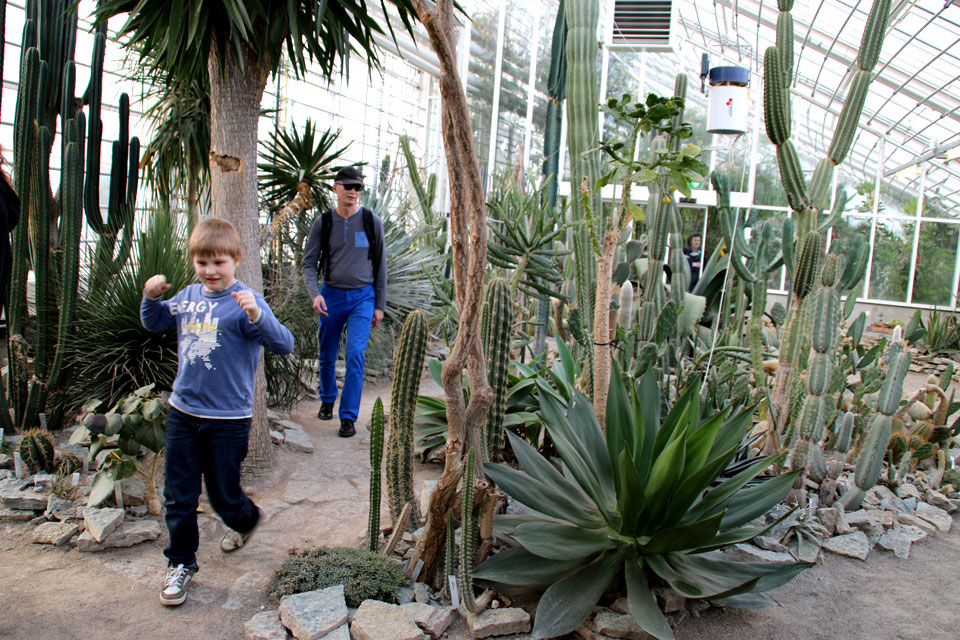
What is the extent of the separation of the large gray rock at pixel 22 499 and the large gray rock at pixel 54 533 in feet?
0.66

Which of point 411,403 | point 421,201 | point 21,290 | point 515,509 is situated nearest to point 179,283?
point 21,290

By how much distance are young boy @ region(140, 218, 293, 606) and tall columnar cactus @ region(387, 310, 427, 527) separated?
1.34 ft

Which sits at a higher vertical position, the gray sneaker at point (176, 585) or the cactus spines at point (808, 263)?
the cactus spines at point (808, 263)

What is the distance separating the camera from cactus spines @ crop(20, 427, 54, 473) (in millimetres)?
3088

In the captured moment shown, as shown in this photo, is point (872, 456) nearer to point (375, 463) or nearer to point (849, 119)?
point (849, 119)

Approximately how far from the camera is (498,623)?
2.12 meters

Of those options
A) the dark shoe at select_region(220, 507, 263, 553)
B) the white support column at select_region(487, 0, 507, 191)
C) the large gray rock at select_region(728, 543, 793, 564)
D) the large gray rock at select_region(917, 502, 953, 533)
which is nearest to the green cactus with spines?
the dark shoe at select_region(220, 507, 263, 553)

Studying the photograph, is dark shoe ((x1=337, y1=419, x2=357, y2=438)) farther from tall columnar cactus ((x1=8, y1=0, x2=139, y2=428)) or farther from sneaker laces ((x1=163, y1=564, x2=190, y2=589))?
sneaker laces ((x1=163, y1=564, x2=190, y2=589))

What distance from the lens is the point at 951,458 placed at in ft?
14.1

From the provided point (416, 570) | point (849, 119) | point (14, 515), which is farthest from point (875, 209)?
point (14, 515)

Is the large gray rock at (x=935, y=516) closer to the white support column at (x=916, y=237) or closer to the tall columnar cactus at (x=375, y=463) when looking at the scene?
the tall columnar cactus at (x=375, y=463)

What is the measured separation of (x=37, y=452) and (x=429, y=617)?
81.2 inches

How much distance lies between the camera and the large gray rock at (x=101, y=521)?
8.38 feet

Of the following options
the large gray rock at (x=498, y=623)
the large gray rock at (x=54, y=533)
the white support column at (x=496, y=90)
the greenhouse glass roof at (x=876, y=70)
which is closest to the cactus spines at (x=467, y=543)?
the large gray rock at (x=498, y=623)
